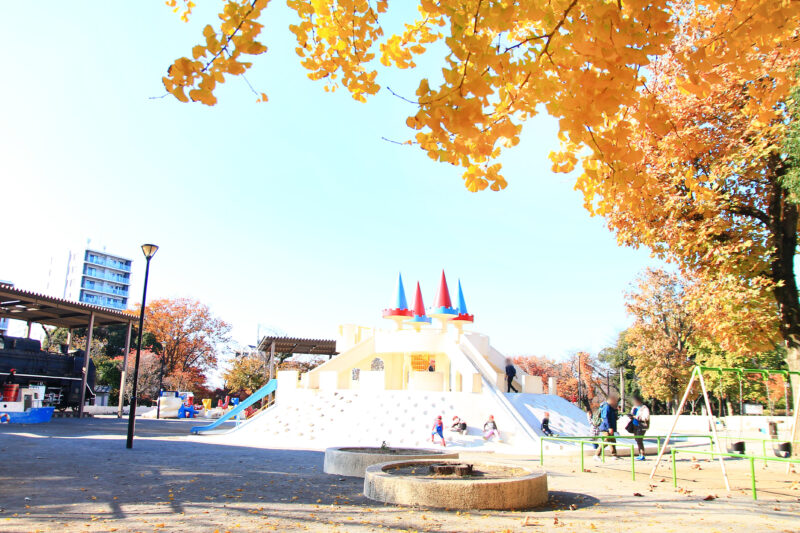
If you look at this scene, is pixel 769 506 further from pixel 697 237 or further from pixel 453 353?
pixel 453 353

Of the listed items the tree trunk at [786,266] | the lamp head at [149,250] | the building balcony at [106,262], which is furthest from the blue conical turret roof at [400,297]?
the building balcony at [106,262]

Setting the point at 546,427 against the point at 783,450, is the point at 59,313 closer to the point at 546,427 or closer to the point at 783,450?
the point at 546,427

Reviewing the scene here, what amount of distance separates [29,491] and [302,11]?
722 cm

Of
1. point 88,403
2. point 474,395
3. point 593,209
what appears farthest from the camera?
point 88,403

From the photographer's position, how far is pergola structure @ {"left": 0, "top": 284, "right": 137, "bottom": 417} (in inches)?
1088

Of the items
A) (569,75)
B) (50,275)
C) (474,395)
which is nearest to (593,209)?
(569,75)

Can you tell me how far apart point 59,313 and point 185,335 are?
691 inches

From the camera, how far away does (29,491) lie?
7.37 m

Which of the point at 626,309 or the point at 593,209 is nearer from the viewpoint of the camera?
the point at 593,209

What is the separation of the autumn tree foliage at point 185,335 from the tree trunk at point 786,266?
46.2 m

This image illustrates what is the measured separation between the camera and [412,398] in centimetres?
2000

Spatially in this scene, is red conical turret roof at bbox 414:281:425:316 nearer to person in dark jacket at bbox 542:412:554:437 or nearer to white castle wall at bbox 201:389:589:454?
white castle wall at bbox 201:389:589:454

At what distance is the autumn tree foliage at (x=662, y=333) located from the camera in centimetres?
3167

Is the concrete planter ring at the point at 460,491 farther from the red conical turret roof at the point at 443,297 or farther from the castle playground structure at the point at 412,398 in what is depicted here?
the red conical turret roof at the point at 443,297
